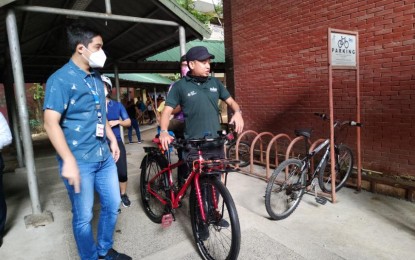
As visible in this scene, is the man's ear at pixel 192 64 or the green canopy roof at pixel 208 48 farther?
the green canopy roof at pixel 208 48

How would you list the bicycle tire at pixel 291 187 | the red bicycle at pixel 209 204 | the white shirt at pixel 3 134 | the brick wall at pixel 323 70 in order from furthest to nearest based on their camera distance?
the brick wall at pixel 323 70 < the bicycle tire at pixel 291 187 < the white shirt at pixel 3 134 < the red bicycle at pixel 209 204

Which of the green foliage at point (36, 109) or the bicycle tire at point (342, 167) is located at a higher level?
the green foliage at point (36, 109)

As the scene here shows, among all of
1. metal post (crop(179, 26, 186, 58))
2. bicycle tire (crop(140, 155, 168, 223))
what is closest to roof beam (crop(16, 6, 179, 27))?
metal post (crop(179, 26, 186, 58))

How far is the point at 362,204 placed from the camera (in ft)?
13.1

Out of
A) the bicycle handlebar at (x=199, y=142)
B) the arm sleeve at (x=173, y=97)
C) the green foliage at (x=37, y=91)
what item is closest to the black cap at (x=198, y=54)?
the arm sleeve at (x=173, y=97)

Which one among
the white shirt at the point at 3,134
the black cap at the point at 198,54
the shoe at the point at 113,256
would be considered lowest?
the shoe at the point at 113,256

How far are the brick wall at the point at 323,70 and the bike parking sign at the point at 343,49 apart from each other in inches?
30.8

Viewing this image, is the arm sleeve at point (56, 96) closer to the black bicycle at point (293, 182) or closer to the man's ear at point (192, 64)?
the man's ear at point (192, 64)

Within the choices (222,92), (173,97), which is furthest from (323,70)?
(173,97)

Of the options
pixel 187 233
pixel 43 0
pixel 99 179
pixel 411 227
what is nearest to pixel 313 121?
pixel 411 227

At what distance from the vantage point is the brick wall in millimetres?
4371

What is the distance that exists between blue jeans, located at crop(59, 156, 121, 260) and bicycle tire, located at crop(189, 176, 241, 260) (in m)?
0.76

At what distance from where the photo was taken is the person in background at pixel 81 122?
6.87ft

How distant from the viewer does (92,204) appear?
7.79 feet
